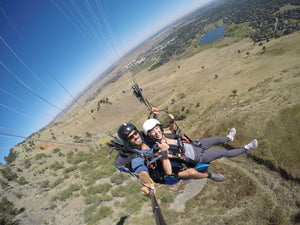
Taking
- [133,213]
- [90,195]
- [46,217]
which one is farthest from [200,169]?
[46,217]

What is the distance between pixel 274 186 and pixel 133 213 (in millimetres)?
7053

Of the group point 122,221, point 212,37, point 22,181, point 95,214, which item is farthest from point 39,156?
point 212,37

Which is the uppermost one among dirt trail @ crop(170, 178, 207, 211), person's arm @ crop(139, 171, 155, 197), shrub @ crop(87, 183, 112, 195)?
person's arm @ crop(139, 171, 155, 197)

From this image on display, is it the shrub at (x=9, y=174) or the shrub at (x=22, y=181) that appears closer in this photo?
the shrub at (x=22, y=181)

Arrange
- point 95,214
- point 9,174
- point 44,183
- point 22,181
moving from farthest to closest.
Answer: point 9,174
point 22,181
point 44,183
point 95,214

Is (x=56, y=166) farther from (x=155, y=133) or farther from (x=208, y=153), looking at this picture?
(x=208, y=153)

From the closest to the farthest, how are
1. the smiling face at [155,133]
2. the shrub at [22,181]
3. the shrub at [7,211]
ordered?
the smiling face at [155,133] < the shrub at [7,211] < the shrub at [22,181]

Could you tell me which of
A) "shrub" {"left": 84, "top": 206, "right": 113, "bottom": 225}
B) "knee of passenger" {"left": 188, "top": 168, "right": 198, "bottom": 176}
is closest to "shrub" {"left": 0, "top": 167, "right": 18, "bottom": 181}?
"shrub" {"left": 84, "top": 206, "right": 113, "bottom": 225}

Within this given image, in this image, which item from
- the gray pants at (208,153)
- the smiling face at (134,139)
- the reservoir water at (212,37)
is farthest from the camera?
the reservoir water at (212,37)

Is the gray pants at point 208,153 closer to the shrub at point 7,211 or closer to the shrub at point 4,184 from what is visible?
the shrub at point 7,211

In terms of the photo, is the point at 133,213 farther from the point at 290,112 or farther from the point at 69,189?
the point at 290,112

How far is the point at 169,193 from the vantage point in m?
9.01

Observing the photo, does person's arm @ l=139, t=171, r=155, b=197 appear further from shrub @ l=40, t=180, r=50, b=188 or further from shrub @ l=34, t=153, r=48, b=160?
shrub @ l=34, t=153, r=48, b=160

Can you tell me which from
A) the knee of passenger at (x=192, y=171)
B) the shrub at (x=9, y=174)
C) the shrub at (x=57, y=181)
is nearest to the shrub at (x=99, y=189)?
the shrub at (x=57, y=181)
